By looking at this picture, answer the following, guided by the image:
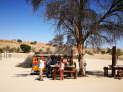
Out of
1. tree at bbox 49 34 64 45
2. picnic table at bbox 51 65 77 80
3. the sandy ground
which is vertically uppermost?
tree at bbox 49 34 64 45

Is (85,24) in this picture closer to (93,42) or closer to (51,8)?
(93,42)

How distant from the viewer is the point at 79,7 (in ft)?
52.3

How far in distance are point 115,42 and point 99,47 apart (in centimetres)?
148

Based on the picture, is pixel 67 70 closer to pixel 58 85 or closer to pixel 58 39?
pixel 58 39

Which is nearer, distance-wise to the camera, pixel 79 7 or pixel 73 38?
pixel 79 7

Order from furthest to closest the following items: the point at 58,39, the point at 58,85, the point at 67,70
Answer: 1. the point at 58,39
2. the point at 67,70
3. the point at 58,85

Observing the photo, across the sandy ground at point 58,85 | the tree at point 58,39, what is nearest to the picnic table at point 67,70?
the sandy ground at point 58,85

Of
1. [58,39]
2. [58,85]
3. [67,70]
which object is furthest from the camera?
[58,39]

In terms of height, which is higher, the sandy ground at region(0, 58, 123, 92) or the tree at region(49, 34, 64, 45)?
the tree at region(49, 34, 64, 45)

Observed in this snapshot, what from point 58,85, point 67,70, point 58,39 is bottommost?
point 58,85

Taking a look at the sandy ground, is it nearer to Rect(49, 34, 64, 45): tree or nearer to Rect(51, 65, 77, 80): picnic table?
Rect(51, 65, 77, 80): picnic table

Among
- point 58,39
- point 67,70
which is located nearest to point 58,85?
point 67,70

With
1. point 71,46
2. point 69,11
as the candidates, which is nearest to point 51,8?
point 69,11

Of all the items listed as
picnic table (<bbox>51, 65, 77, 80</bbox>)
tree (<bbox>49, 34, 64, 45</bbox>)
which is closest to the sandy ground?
picnic table (<bbox>51, 65, 77, 80</bbox>)
